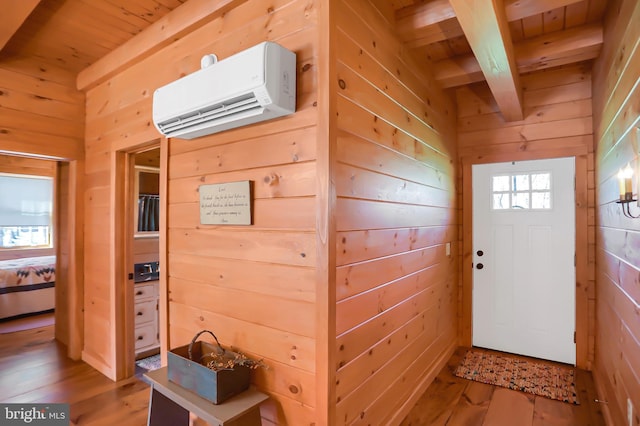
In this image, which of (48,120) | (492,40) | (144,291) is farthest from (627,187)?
(48,120)

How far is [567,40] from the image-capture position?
2.38m

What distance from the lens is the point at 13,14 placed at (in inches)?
75.4

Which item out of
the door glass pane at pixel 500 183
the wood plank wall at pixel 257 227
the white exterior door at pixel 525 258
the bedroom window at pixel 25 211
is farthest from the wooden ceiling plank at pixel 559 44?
the bedroom window at pixel 25 211

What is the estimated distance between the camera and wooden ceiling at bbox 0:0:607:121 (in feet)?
6.14

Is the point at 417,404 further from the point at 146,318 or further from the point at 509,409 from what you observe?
the point at 146,318

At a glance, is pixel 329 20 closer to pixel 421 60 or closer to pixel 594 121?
Answer: pixel 421 60

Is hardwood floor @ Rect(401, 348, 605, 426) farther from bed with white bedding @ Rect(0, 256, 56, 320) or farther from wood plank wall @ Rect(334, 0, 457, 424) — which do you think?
bed with white bedding @ Rect(0, 256, 56, 320)

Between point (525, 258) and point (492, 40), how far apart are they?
83.0 inches

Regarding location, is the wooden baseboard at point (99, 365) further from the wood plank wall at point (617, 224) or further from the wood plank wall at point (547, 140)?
the wood plank wall at point (617, 224)

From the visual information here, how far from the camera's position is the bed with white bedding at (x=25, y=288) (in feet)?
13.8

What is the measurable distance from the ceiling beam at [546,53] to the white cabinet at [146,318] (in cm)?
323

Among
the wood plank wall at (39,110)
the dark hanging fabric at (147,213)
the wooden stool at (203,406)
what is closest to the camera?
the wooden stool at (203,406)

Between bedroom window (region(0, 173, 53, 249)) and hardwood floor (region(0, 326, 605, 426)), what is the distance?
11.4 ft

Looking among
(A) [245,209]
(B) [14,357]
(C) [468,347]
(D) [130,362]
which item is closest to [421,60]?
(A) [245,209]
